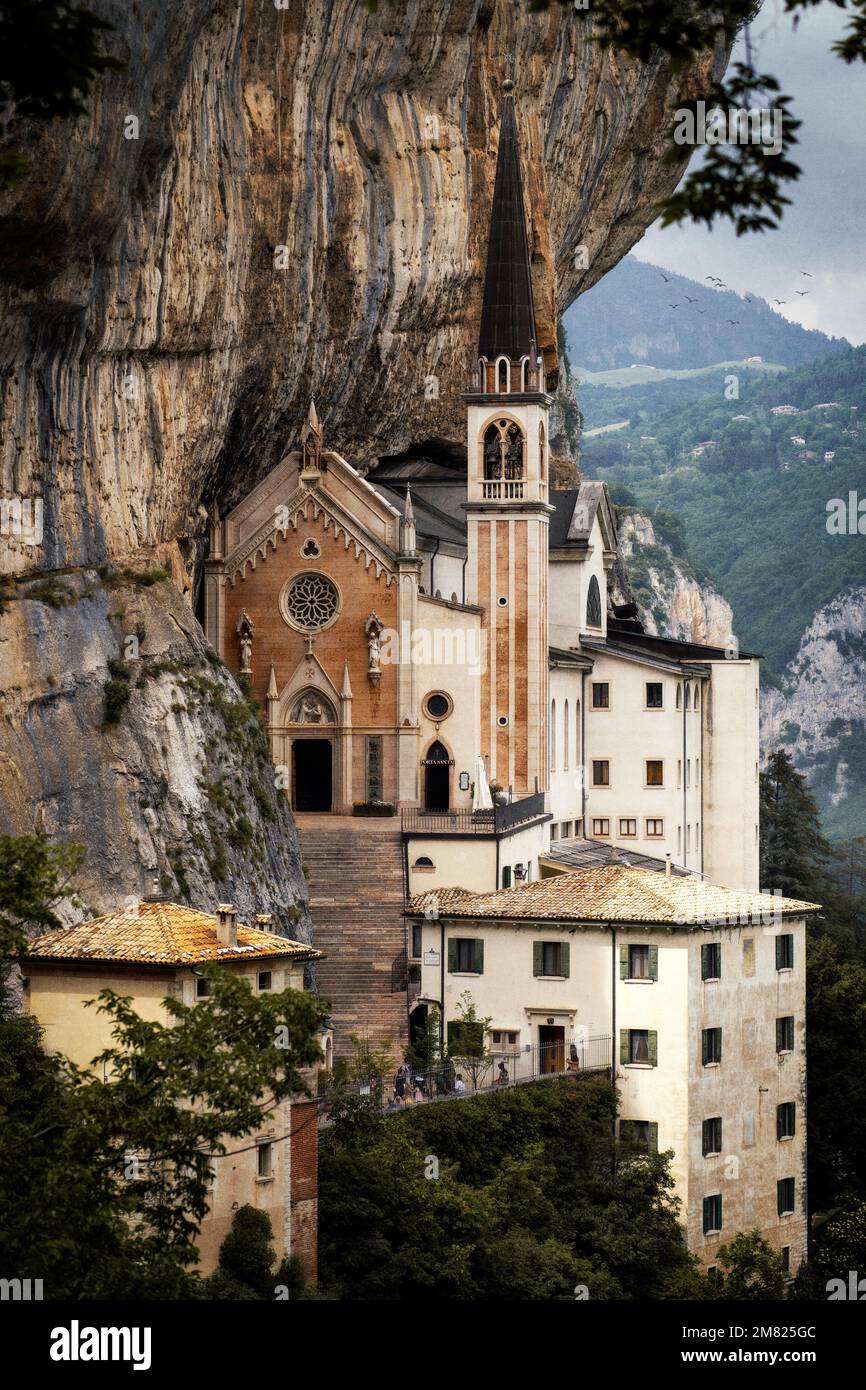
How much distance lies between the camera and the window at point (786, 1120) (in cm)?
6200

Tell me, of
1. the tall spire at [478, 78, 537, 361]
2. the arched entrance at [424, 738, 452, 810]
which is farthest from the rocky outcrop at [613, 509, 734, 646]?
the arched entrance at [424, 738, 452, 810]

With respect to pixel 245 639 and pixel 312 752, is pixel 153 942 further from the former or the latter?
pixel 312 752

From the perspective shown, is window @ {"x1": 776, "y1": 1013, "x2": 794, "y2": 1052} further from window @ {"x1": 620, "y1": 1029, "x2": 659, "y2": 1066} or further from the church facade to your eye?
the church facade

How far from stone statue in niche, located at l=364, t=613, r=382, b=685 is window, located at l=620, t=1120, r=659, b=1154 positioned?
753 inches

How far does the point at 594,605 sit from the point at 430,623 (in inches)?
510

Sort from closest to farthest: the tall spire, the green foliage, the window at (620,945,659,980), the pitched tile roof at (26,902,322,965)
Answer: the pitched tile roof at (26,902,322,965) < the green foliage < the window at (620,945,659,980) < the tall spire

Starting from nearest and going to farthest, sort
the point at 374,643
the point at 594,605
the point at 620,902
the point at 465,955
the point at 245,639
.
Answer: the point at 620,902, the point at 465,955, the point at 374,643, the point at 245,639, the point at 594,605

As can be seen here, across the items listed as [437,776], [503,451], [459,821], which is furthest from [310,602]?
[459,821]

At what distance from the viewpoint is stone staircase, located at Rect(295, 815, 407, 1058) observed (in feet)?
210

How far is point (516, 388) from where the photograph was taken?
77.4 m

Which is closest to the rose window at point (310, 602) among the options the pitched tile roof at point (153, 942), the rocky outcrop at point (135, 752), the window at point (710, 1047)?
the rocky outcrop at point (135, 752)

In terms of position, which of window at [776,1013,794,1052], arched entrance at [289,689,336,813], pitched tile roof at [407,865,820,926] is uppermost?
arched entrance at [289,689,336,813]

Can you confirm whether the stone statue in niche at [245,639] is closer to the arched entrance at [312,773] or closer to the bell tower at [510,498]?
the arched entrance at [312,773]

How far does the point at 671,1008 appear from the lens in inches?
2318
